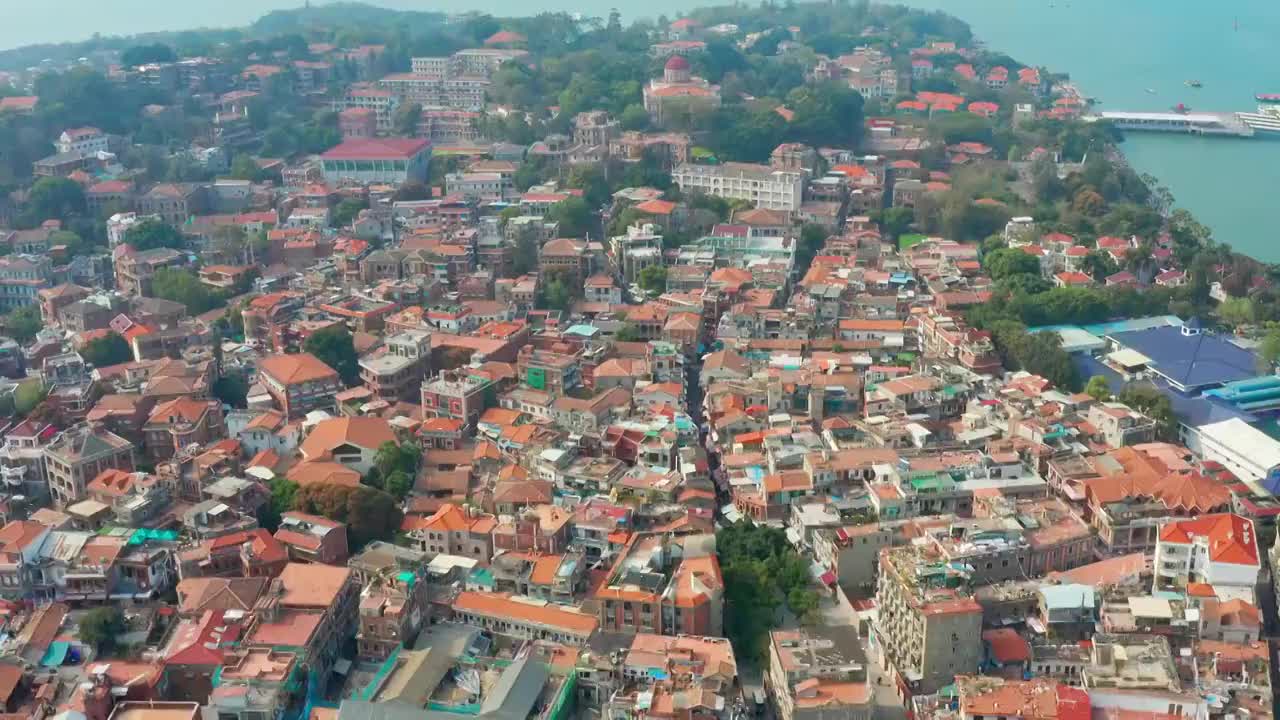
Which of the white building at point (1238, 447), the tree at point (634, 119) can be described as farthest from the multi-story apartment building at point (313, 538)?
the tree at point (634, 119)

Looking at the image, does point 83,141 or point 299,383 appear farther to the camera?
point 83,141

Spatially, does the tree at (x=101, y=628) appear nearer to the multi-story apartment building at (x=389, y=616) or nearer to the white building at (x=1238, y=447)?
the multi-story apartment building at (x=389, y=616)

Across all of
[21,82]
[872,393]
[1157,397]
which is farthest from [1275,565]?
[21,82]

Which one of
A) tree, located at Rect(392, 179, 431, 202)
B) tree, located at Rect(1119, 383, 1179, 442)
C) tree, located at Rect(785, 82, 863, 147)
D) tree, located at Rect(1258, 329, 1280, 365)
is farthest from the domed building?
tree, located at Rect(1119, 383, 1179, 442)

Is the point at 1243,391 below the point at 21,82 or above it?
below

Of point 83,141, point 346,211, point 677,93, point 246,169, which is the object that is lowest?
point 346,211

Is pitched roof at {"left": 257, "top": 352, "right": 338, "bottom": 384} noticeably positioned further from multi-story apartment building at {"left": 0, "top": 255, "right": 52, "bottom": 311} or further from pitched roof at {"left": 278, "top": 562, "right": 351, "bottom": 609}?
multi-story apartment building at {"left": 0, "top": 255, "right": 52, "bottom": 311}

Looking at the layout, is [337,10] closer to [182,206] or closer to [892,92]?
[892,92]

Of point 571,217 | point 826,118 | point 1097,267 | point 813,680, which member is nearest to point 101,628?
point 813,680

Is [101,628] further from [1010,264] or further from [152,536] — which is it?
[1010,264]
